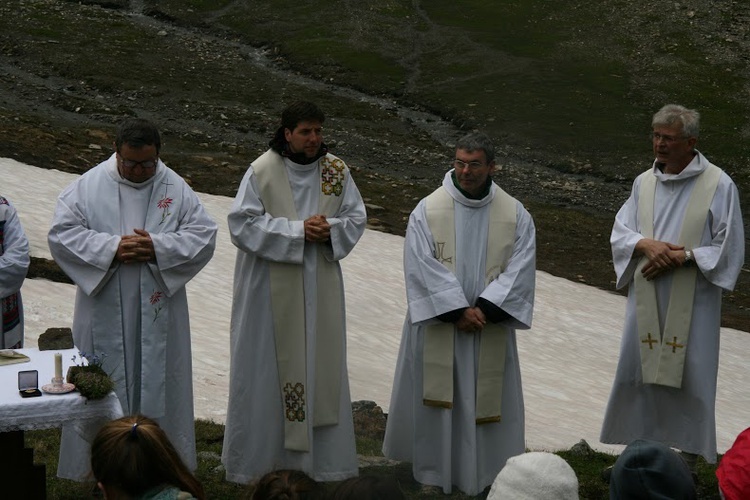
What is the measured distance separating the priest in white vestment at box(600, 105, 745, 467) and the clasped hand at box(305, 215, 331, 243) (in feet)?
7.23

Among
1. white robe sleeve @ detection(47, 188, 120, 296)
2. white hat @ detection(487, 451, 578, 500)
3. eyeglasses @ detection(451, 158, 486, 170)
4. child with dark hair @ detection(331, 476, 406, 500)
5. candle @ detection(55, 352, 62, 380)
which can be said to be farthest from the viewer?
eyeglasses @ detection(451, 158, 486, 170)

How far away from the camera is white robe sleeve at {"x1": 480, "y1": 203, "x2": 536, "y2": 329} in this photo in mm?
7812

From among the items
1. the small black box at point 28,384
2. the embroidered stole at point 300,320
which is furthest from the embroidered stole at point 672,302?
the small black box at point 28,384

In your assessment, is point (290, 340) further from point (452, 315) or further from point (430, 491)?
point (430, 491)

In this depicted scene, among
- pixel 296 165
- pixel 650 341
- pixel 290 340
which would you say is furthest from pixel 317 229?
pixel 650 341

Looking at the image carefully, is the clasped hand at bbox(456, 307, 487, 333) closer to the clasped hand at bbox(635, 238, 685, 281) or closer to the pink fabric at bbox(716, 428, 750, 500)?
the clasped hand at bbox(635, 238, 685, 281)

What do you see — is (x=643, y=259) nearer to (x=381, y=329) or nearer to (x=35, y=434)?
(x=35, y=434)

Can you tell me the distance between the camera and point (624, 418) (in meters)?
8.88

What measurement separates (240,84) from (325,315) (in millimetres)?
31919

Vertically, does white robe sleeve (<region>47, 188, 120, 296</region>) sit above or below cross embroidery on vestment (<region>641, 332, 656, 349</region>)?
above

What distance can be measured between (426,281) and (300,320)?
2.79ft

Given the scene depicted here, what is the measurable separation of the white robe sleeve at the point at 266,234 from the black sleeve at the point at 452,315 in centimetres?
97

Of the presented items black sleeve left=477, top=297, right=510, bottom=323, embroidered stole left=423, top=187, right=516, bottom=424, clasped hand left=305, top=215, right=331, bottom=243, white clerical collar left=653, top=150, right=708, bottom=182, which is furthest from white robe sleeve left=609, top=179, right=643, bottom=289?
clasped hand left=305, top=215, right=331, bottom=243

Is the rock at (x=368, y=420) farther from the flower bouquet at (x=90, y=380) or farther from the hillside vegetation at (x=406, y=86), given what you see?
the hillside vegetation at (x=406, y=86)
